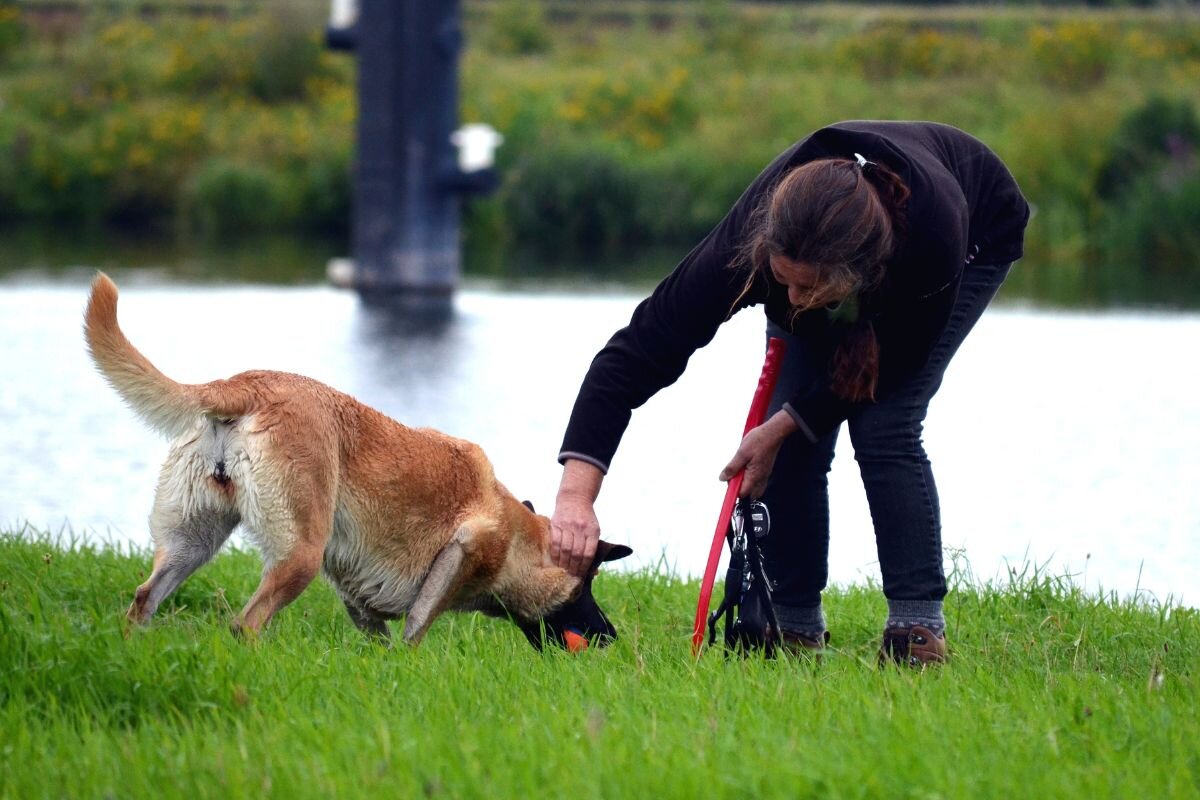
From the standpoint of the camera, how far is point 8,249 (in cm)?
2466

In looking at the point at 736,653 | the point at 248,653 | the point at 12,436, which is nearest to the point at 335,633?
the point at 248,653

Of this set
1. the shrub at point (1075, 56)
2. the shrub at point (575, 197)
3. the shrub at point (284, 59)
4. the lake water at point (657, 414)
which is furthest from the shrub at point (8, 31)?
the shrub at point (1075, 56)

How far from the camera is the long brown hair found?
369cm

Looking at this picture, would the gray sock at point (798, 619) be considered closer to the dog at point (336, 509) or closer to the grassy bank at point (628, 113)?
the dog at point (336, 509)

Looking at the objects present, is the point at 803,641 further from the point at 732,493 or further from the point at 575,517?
the point at 575,517

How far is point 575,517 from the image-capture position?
4.32 m

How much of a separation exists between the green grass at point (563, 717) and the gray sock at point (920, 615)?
126mm

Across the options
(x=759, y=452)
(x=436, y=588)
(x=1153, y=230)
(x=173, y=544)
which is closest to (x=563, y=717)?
(x=759, y=452)

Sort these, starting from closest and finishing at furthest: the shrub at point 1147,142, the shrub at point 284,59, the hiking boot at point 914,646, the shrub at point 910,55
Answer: the hiking boot at point 914,646, the shrub at point 1147,142, the shrub at point 910,55, the shrub at point 284,59

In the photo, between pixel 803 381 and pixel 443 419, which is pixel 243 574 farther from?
pixel 443 419

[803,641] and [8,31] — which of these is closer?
[803,641]

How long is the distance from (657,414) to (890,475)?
285 inches

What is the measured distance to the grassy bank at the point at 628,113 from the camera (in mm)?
25594

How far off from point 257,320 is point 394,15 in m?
3.74
